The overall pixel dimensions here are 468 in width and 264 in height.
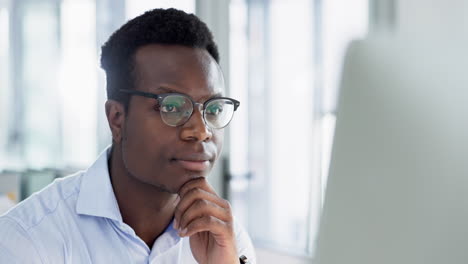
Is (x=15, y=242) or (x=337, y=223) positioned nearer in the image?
(x=337, y=223)

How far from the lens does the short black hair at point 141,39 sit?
4.18 ft

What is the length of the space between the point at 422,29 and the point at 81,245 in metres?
0.95

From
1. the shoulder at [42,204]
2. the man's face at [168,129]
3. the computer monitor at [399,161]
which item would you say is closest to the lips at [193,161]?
the man's face at [168,129]

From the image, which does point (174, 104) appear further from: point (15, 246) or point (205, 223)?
point (15, 246)

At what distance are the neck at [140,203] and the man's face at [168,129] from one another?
0.03 meters

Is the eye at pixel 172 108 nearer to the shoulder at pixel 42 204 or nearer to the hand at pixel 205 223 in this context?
the hand at pixel 205 223

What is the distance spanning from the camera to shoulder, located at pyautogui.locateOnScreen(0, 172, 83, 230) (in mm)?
1135

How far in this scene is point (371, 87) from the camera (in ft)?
0.93

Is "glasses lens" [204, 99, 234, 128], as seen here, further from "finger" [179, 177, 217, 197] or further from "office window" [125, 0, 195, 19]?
"office window" [125, 0, 195, 19]

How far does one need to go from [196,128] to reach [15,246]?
0.43 metres

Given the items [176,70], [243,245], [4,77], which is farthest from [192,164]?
[4,77]

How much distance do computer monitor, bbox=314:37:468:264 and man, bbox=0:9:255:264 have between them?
0.88 m

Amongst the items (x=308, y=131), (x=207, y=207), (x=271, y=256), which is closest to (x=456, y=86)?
(x=207, y=207)

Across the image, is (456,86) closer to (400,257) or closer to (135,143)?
(400,257)
